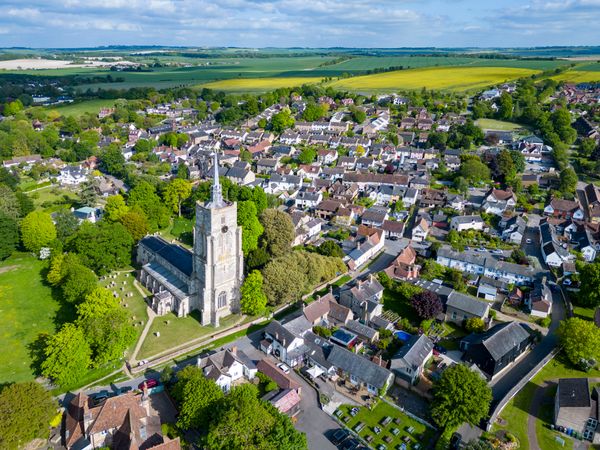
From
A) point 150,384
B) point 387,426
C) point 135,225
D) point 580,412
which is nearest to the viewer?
point 580,412

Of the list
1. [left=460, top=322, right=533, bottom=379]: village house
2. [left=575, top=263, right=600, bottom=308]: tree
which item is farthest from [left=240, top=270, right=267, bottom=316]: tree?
[left=575, top=263, right=600, bottom=308]: tree

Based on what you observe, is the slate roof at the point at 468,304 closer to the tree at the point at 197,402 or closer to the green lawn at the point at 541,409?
the green lawn at the point at 541,409

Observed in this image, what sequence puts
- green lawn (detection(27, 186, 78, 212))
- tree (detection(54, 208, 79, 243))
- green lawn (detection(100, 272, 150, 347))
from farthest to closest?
green lawn (detection(27, 186, 78, 212)), tree (detection(54, 208, 79, 243)), green lawn (detection(100, 272, 150, 347))

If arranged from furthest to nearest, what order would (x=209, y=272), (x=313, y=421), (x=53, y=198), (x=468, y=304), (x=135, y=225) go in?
(x=53, y=198) → (x=135, y=225) → (x=468, y=304) → (x=209, y=272) → (x=313, y=421)

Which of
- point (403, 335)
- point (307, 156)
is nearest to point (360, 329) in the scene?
point (403, 335)

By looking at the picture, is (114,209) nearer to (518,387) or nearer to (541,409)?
(518,387)

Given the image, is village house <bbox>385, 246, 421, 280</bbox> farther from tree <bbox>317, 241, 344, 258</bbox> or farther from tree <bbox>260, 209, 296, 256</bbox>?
tree <bbox>260, 209, 296, 256</bbox>

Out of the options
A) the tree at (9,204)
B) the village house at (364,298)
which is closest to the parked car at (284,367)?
the village house at (364,298)
